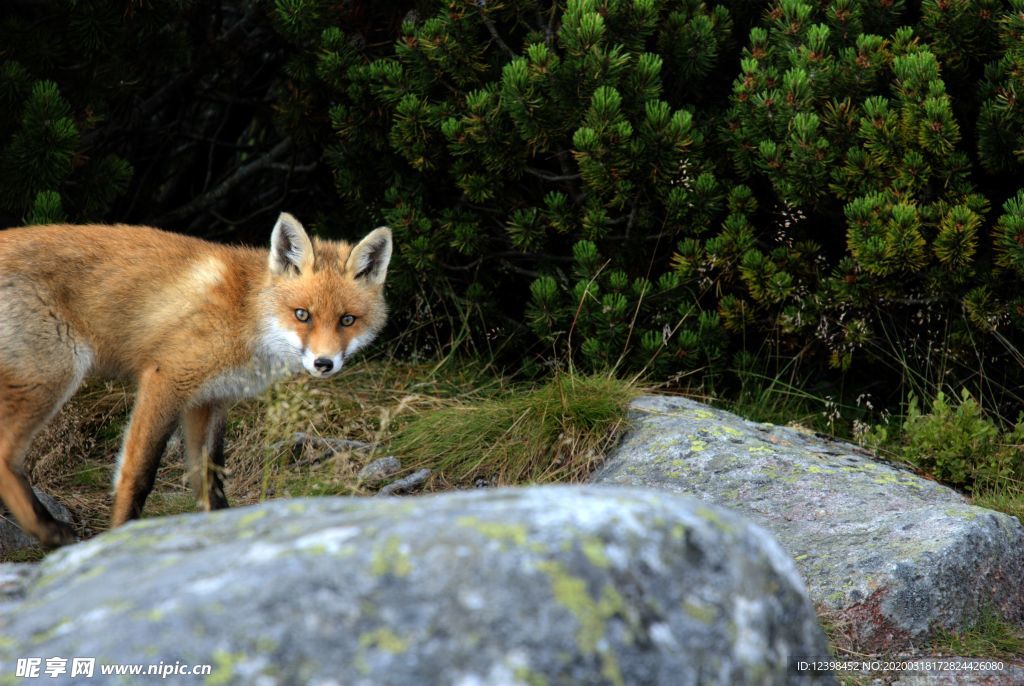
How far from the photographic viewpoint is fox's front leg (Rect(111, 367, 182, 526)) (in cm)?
394

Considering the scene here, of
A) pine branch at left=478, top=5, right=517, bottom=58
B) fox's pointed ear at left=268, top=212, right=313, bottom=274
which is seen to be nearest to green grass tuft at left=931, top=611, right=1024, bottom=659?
fox's pointed ear at left=268, top=212, right=313, bottom=274

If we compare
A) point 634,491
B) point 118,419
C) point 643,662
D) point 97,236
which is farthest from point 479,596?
point 118,419

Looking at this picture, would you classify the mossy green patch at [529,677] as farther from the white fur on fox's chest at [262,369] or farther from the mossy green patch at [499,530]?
the white fur on fox's chest at [262,369]

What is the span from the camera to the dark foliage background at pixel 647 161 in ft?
16.1

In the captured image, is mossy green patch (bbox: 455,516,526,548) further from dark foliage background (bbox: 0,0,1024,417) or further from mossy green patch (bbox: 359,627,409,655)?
dark foliage background (bbox: 0,0,1024,417)

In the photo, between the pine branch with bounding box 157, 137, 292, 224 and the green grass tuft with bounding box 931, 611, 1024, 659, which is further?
the pine branch with bounding box 157, 137, 292, 224

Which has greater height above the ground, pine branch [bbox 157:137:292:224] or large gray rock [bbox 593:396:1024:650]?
pine branch [bbox 157:137:292:224]

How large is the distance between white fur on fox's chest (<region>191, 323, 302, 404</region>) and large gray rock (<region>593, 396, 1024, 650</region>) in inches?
56.9

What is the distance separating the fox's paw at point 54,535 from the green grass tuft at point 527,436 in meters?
1.52

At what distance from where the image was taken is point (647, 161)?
5.12 meters

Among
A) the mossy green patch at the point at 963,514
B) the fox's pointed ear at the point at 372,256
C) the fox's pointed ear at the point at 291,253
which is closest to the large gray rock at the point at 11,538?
the fox's pointed ear at the point at 291,253

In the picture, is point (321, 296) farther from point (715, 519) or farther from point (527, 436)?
point (715, 519)

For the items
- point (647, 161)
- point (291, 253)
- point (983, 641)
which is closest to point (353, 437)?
point (291, 253)

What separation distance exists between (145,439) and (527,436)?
5.61ft
